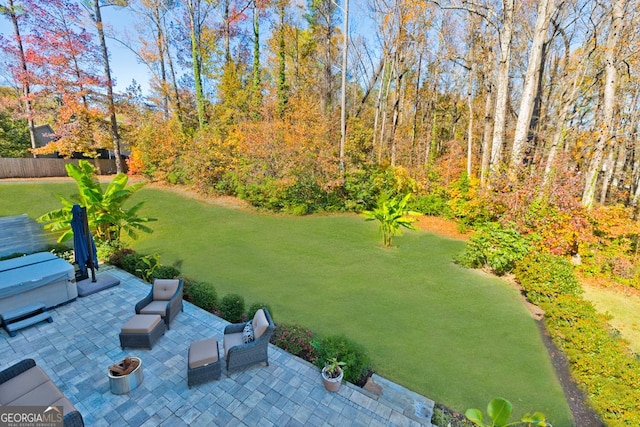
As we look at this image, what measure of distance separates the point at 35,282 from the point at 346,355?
6.59m

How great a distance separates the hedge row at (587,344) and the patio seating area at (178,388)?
2978 mm

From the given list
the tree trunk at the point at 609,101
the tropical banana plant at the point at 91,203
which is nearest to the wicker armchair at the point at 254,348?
the tropical banana plant at the point at 91,203

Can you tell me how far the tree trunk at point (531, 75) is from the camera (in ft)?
36.2

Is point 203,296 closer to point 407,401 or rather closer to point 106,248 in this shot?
point 407,401

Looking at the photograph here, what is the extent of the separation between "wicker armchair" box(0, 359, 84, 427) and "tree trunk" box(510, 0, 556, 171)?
47.0ft

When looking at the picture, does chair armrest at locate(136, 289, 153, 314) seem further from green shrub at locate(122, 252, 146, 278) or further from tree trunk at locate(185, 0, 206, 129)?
tree trunk at locate(185, 0, 206, 129)

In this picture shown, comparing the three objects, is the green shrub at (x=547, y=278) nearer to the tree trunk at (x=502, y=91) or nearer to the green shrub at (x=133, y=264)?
the tree trunk at (x=502, y=91)

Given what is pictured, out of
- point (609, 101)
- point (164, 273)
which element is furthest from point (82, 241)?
point (609, 101)

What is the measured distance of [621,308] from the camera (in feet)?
26.4

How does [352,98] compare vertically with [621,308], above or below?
above

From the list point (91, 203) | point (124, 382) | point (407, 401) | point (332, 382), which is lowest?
point (407, 401)

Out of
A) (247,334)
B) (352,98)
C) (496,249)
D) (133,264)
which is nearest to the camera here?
(247,334)

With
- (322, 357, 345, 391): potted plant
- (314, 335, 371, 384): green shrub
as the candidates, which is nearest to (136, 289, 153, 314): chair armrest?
(314, 335, 371, 384): green shrub

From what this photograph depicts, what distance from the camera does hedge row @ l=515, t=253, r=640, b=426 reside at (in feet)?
14.5
